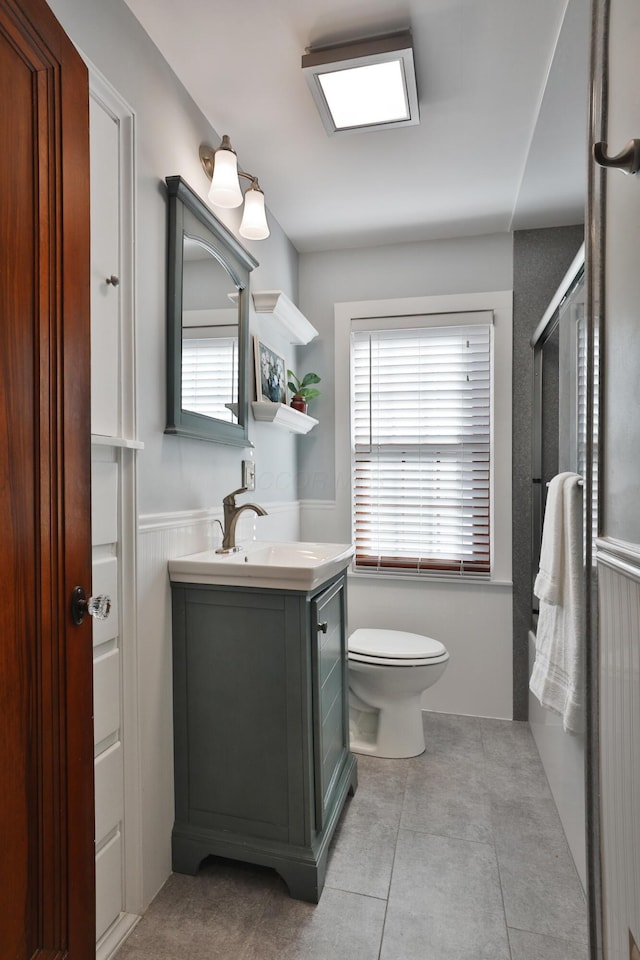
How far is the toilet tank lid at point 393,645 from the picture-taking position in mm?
2254

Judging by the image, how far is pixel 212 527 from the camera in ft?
6.33

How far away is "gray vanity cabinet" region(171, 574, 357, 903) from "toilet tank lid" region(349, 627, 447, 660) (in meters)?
0.63

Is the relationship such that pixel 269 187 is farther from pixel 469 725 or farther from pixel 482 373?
pixel 469 725

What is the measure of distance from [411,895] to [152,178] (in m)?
2.19

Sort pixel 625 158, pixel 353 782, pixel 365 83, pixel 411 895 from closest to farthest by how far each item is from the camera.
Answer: pixel 625 158, pixel 411 895, pixel 365 83, pixel 353 782

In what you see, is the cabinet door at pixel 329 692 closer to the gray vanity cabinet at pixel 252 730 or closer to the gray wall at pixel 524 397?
the gray vanity cabinet at pixel 252 730

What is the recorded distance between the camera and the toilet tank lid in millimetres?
2254

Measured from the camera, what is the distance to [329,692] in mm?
1788

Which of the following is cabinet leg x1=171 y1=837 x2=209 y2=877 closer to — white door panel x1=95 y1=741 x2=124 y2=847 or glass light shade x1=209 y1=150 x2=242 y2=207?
white door panel x1=95 y1=741 x2=124 y2=847

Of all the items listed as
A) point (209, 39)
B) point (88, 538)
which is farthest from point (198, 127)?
point (88, 538)

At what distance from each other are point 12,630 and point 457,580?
7.61 ft

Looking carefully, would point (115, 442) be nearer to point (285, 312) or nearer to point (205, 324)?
point (205, 324)

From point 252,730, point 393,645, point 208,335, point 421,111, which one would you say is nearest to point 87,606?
point 252,730

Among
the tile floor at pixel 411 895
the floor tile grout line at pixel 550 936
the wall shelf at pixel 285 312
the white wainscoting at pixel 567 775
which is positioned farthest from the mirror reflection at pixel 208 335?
the floor tile grout line at pixel 550 936
